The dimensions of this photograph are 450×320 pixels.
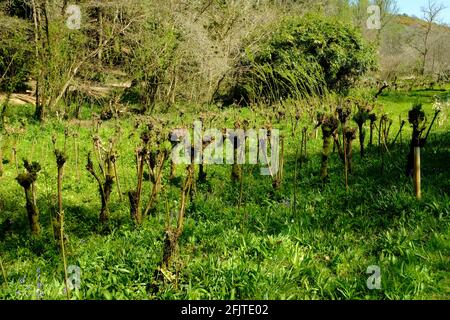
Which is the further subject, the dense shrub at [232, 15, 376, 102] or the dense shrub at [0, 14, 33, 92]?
the dense shrub at [232, 15, 376, 102]

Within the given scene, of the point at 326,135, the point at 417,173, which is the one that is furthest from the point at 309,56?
the point at 417,173

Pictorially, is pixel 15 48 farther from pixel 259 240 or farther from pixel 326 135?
pixel 259 240

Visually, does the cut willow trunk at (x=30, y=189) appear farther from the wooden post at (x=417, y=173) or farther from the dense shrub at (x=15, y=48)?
the dense shrub at (x=15, y=48)

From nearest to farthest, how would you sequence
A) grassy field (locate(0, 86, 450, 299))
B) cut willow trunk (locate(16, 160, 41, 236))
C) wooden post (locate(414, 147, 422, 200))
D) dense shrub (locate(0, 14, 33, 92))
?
grassy field (locate(0, 86, 450, 299)), cut willow trunk (locate(16, 160, 41, 236)), wooden post (locate(414, 147, 422, 200)), dense shrub (locate(0, 14, 33, 92))

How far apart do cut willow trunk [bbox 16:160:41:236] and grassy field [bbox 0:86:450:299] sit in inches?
6.2

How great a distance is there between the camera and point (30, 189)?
519 cm

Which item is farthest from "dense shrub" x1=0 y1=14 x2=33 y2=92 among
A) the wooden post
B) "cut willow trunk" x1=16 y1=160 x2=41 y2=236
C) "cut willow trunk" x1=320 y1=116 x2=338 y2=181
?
the wooden post

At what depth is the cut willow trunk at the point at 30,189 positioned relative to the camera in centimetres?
479

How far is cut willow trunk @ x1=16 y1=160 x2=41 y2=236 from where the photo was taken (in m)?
4.79

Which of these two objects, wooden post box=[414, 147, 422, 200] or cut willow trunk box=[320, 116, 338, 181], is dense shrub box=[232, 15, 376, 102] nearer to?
cut willow trunk box=[320, 116, 338, 181]

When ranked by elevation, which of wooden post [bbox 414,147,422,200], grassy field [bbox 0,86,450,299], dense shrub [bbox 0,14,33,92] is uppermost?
dense shrub [bbox 0,14,33,92]

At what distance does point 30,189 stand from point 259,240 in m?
2.82

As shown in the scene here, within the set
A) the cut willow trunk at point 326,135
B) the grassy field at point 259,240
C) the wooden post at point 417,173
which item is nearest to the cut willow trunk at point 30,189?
the grassy field at point 259,240
